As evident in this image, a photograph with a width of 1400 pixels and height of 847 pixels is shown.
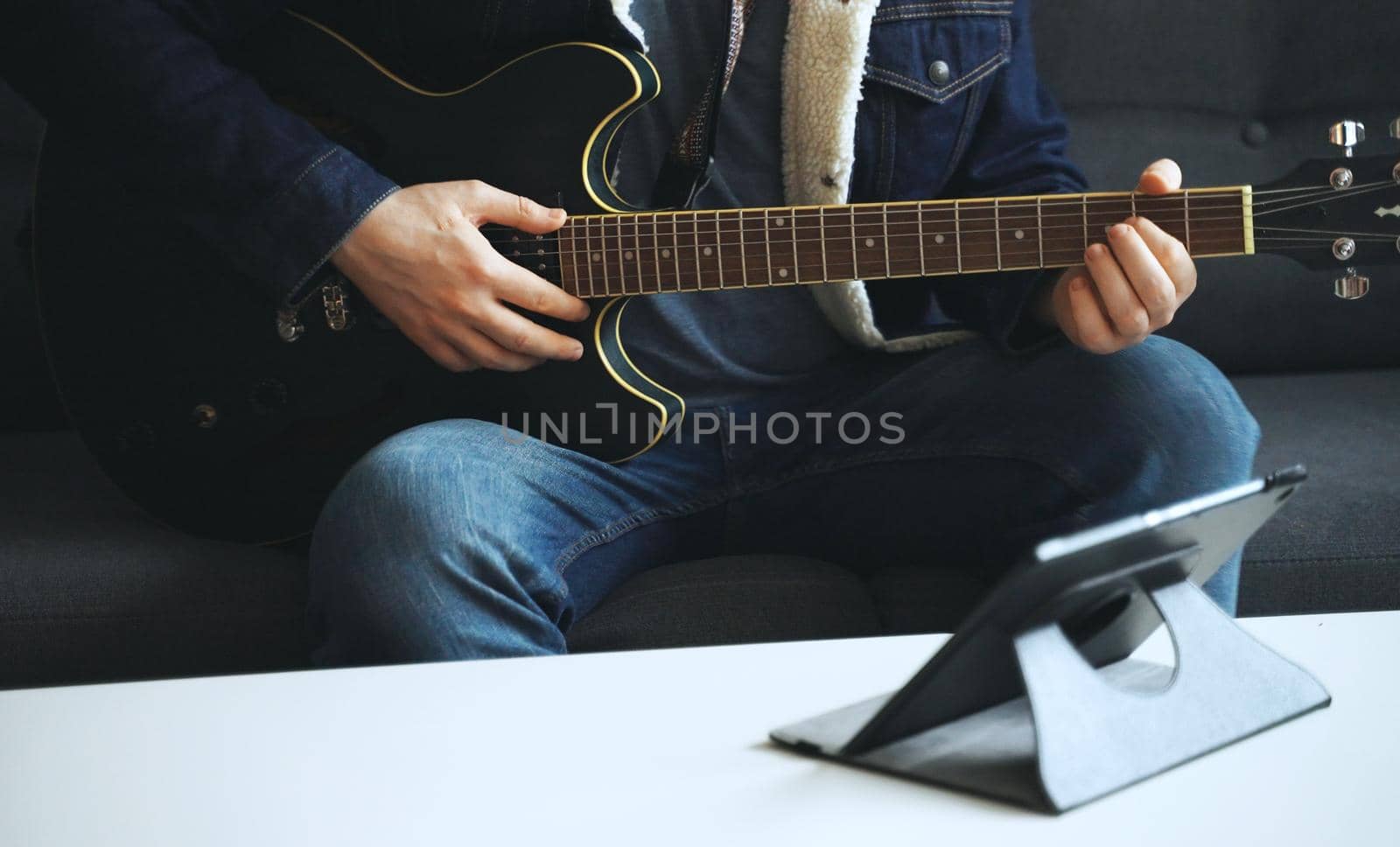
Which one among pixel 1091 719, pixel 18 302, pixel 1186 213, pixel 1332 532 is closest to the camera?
pixel 1091 719

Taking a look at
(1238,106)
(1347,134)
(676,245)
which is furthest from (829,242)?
(1238,106)

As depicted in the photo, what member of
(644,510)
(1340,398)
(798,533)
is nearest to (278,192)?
(644,510)

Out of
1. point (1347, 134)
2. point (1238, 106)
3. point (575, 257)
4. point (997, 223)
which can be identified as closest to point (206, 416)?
point (575, 257)

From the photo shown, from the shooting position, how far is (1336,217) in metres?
0.98

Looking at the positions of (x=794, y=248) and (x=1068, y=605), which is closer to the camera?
(x=1068, y=605)

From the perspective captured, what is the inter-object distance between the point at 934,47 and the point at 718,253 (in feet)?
1.04

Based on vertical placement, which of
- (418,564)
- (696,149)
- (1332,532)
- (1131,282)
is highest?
(696,149)

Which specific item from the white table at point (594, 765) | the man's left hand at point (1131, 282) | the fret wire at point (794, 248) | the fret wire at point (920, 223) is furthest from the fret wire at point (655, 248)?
the white table at point (594, 765)

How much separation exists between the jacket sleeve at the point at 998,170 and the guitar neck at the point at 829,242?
134 millimetres

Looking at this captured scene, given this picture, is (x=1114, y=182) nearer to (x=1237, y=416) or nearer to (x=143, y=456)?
(x=1237, y=416)

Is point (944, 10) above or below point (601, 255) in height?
above

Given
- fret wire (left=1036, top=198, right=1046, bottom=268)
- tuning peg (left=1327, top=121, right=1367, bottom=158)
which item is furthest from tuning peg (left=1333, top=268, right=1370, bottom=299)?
fret wire (left=1036, top=198, right=1046, bottom=268)

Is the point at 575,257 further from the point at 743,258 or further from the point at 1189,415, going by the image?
the point at 1189,415

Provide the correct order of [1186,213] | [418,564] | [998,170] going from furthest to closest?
[998,170]
[1186,213]
[418,564]
